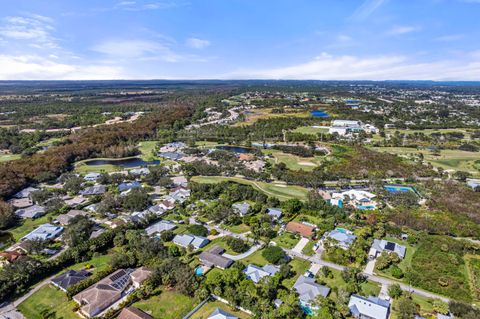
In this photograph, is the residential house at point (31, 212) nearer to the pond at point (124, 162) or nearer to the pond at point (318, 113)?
the pond at point (124, 162)

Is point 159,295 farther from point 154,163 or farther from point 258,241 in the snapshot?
point 154,163

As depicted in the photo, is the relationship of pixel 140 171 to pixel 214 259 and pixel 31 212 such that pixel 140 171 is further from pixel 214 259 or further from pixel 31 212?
pixel 214 259

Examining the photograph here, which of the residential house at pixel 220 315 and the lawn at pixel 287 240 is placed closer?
the residential house at pixel 220 315

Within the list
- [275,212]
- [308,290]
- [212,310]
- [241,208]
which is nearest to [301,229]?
[275,212]

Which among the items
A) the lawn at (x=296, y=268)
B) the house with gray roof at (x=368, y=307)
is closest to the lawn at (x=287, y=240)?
the lawn at (x=296, y=268)

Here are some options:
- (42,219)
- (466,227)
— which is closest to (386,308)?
(466,227)
